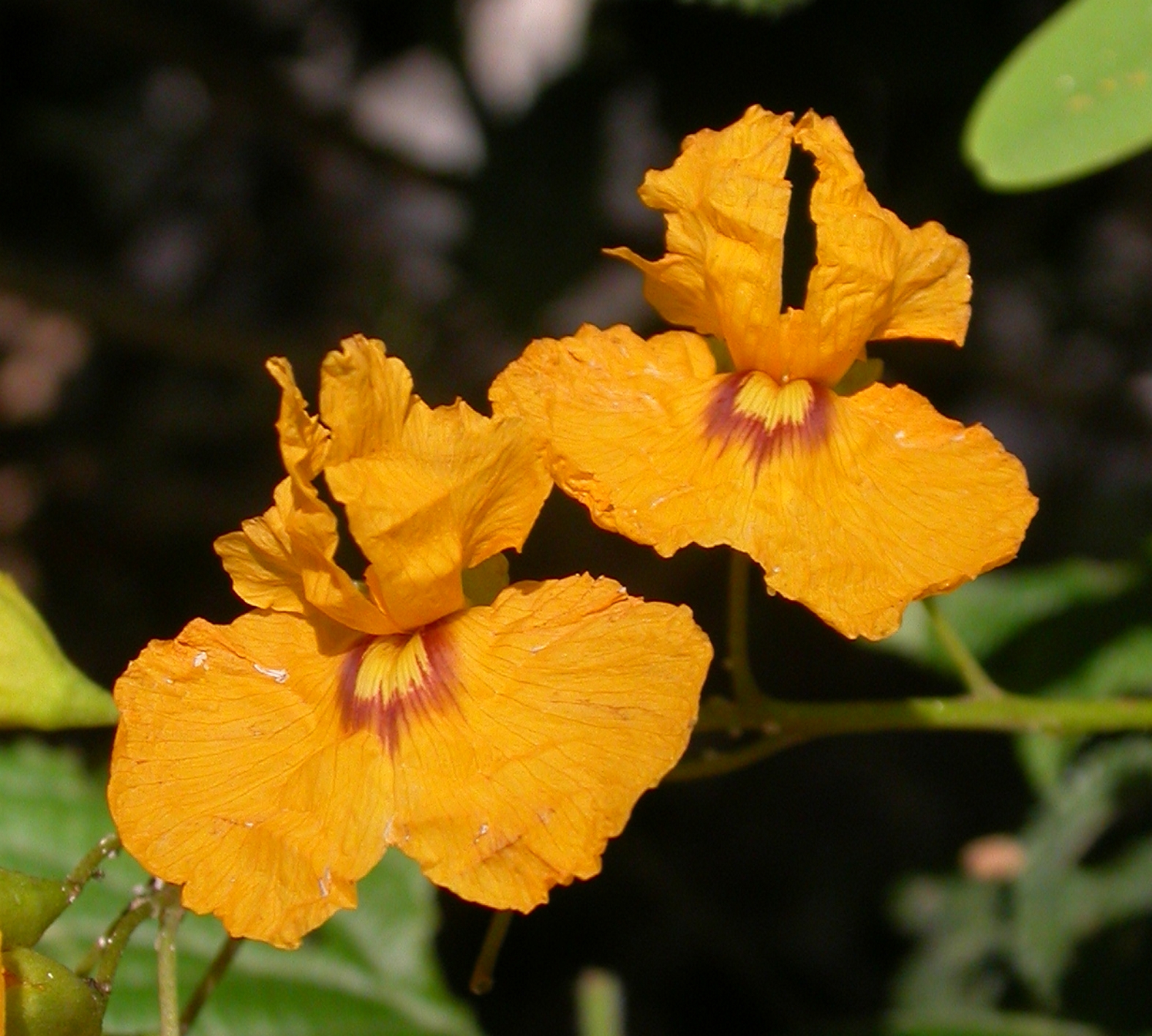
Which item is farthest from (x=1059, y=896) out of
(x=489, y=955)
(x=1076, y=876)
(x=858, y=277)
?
(x=858, y=277)

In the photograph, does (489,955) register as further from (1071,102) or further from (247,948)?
(1071,102)

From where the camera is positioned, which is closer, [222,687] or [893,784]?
[222,687]

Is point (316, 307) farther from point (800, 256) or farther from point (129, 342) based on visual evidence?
point (800, 256)

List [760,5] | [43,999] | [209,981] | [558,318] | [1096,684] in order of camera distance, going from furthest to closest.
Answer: [558,318], [1096,684], [760,5], [209,981], [43,999]

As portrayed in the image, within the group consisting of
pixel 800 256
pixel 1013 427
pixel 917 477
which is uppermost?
pixel 917 477

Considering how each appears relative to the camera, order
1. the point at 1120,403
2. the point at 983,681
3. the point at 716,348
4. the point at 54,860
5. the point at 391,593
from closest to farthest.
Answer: the point at 391,593 < the point at 716,348 < the point at 983,681 < the point at 54,860 < the point at 1120,403

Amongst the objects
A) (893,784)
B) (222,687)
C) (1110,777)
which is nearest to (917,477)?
(222,687)

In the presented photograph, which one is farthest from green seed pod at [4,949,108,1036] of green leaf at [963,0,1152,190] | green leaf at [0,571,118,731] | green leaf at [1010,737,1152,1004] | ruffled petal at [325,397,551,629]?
green leaf at [1010,737,1152,1004]

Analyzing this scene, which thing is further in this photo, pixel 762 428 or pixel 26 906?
pixel 762 428
